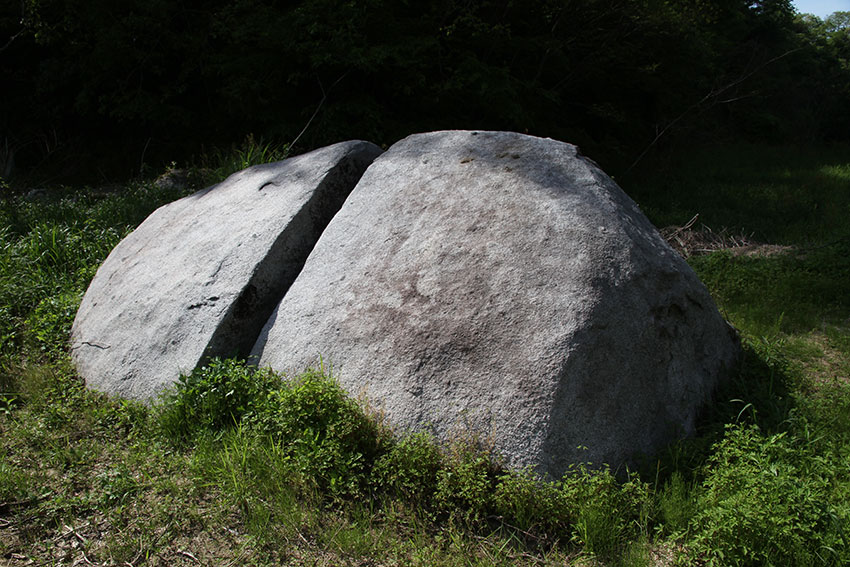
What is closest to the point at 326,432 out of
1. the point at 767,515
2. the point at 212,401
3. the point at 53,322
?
the point at 212,401

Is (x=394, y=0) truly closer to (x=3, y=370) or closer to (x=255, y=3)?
(x=255, y=3)

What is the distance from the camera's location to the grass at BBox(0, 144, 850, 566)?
101 inches

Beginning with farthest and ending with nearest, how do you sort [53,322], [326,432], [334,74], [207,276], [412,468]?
[334,74], [53,322], [207,276], [326,432], [412,468]

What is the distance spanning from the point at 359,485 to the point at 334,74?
865 cm

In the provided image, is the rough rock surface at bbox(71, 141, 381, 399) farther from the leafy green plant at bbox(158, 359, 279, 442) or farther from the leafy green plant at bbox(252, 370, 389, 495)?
the leafy green plant at bbox(252, 370, 389, 495)

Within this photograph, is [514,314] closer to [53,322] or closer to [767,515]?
[767,515]

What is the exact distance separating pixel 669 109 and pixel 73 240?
451 inches

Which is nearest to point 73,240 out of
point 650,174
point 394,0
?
point 394,0

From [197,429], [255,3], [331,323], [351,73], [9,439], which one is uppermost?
[255,3]

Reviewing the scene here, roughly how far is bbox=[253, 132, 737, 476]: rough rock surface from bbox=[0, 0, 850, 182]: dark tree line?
613cm

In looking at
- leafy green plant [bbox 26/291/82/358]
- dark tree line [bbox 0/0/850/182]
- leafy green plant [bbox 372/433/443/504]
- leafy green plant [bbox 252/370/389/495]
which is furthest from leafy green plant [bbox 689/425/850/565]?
dark tree line [bbox 0/0/850/182]

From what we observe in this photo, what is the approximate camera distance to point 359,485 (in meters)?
2.93

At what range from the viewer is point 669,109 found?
1305cm

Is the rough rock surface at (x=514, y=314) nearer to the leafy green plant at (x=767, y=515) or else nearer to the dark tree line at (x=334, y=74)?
the leafy green plant at (x=767, y=515)
